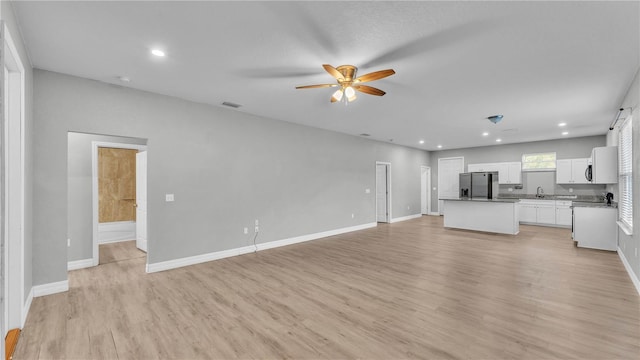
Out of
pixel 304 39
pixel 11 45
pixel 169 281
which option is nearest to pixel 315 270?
pixel 169 281

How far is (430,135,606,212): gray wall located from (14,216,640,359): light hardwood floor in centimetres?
434

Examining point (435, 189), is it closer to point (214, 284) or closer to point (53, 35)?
point (214, 284)

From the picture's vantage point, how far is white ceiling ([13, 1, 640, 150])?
2.25 m

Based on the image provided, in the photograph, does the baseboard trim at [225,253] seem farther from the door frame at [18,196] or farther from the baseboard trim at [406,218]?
the baseboard trim at [406,218]

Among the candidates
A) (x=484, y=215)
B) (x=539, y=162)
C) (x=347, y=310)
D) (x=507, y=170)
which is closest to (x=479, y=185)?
(x=507, y=170)

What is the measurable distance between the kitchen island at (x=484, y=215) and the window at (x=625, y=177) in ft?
7.11

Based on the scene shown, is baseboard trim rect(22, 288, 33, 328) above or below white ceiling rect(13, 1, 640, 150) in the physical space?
below

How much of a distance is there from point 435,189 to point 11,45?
38.1ft

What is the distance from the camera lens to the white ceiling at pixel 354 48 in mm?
2246

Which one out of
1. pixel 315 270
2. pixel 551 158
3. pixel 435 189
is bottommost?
pixel 315 270

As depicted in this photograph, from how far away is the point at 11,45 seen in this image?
2.17 metres

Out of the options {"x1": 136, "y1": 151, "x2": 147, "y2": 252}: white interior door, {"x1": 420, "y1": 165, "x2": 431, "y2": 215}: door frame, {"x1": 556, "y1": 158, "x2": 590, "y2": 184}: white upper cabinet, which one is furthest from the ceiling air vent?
{"x1": 556, "y1": 158, "x2": 590, "y2": 184}: white upper cabinet

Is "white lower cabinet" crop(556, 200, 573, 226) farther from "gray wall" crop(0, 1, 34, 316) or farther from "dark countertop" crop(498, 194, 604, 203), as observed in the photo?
"gray wall" crop(0, 1, 34, 316)

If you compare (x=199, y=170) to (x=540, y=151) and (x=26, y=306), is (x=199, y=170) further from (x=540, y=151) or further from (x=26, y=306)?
(x=540, y=151)
